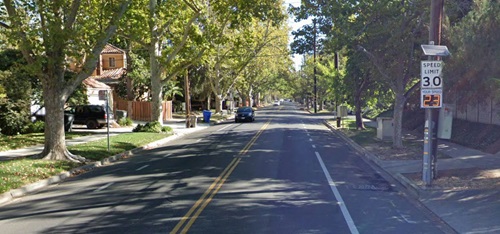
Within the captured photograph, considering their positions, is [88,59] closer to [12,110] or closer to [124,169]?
[124,169]

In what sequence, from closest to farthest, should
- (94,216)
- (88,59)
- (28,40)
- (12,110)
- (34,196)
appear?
1. (94,216)
2. (34,196)
3. (28,40)
4. (88,59)
5. (12,110)

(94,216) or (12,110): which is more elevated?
(12,110)

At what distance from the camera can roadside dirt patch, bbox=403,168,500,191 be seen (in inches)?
380

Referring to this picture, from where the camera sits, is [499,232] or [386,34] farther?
[386,34]

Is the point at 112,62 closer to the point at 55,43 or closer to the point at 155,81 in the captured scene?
the point at 155,81

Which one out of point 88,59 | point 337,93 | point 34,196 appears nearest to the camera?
point 34,196

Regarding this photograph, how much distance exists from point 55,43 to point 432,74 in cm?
1100

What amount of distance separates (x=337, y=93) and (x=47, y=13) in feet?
72.6

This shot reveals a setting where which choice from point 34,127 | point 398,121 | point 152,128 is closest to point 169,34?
point 152,128

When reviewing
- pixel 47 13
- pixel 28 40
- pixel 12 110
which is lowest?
pixel 12 110

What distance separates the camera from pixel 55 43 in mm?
13312

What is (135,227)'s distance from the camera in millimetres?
6836

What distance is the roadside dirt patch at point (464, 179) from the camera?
964cm

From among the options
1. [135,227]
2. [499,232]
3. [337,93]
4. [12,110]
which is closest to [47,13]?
[135,227]
